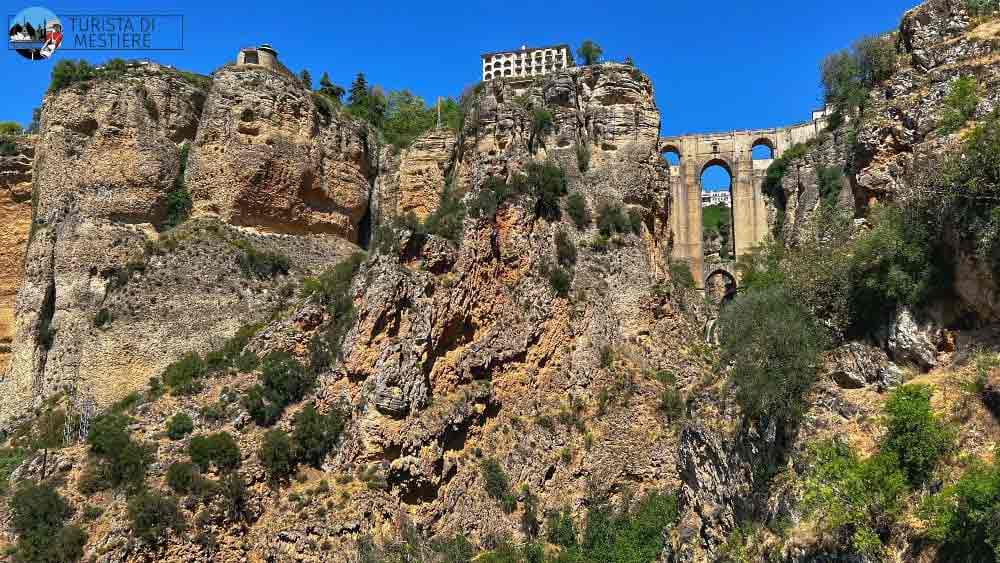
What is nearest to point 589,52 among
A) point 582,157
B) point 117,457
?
point 582,157

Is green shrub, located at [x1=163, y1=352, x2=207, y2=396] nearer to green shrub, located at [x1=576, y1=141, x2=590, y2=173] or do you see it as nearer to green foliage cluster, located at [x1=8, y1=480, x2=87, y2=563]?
green foliage cluster, located at [x1=8, y1=480, x2=87, y2=563]

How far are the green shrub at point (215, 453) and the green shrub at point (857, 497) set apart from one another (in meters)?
14.3

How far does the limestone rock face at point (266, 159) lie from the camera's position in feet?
100

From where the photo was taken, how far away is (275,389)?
2405 cm

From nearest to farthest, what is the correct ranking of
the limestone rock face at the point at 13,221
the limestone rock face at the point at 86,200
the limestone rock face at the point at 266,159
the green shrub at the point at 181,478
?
the green shrub at the point at 181,478
the limestone rock face at the point at 86,200
the limestone rock face at the point at 266,159
the limestone rock face at the point at 13,221

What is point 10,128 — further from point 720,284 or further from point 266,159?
point 720,284

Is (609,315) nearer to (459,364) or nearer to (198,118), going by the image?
(459,364)

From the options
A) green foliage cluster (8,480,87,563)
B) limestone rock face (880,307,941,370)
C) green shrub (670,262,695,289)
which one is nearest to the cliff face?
green foliage cluster (8,480,87,563)

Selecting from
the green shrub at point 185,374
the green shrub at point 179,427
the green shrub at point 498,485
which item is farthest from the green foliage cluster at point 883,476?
the green shrub at point 185,374

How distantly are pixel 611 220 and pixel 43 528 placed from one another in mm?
17904

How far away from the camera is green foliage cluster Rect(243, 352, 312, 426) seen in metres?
Result: 23.6

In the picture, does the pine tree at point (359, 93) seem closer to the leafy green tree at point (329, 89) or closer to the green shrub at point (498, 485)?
the leafy green tree at point (329, 89)

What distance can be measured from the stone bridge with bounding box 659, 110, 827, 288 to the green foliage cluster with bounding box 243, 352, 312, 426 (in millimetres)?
23060

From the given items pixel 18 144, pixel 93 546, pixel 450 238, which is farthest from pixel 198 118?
pixel 93 546
